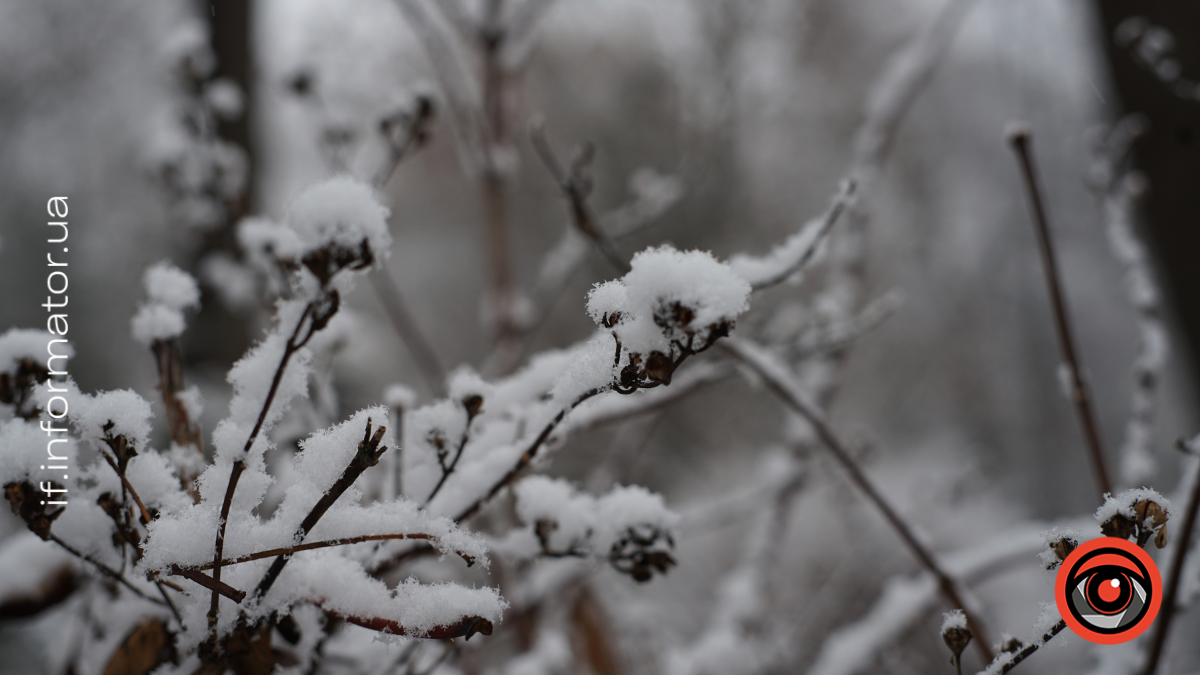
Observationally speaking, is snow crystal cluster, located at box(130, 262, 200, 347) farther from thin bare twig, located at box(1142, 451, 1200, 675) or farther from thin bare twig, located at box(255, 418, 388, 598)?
thin bare twig, located at box(1142, 451, 1200, 675)

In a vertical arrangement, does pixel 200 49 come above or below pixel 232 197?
above

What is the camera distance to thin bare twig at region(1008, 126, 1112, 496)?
0.58 meters

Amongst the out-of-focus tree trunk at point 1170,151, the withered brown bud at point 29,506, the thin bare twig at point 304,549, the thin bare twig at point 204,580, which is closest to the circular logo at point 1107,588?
the thin bare twig at point 304,549

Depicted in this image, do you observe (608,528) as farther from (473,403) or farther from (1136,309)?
(1136,309)

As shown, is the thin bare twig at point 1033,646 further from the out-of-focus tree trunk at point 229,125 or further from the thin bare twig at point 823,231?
the out-of-focus tree trunk at point 229,125

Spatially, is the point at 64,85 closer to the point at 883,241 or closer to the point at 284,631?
the point at 284,631

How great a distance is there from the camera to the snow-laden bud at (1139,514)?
0.31 m

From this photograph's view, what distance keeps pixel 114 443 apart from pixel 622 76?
6.67 m

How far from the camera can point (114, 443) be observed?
37cm

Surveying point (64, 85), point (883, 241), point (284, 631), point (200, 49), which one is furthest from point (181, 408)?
point (883, 241)

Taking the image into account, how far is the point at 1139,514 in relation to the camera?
317 mm

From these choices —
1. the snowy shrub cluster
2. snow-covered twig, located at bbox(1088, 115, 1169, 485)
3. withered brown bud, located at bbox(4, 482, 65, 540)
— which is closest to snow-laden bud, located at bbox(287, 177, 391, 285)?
the snowy shrub cluster

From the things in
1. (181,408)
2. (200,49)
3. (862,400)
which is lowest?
(181,408)

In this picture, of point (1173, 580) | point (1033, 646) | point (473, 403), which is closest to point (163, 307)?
point (473, 403)
